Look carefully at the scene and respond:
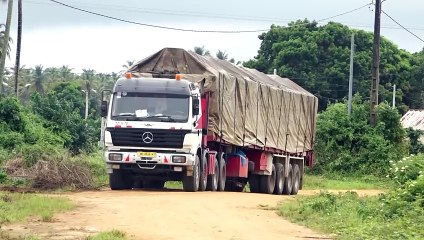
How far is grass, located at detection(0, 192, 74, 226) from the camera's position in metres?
16.7

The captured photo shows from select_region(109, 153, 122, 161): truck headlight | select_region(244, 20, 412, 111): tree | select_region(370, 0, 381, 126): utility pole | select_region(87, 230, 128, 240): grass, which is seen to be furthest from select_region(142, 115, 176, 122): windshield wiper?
select_region(244, 20, 412, 111): tree

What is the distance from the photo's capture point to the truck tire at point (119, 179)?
26769mm

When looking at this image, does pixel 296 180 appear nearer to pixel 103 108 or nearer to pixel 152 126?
pixel 152 126

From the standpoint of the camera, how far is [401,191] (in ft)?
62.8

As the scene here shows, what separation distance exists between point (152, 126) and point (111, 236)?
37.7 ft

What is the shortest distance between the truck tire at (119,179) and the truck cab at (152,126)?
780 mm

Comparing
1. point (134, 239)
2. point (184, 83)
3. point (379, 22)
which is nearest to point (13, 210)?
point (134, 239)

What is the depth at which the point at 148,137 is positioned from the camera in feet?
83.8

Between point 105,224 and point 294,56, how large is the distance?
170 feet

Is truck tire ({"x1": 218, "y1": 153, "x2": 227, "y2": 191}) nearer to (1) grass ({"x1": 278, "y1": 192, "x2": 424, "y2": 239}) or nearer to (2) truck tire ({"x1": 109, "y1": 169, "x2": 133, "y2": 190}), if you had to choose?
(2) truck tire ({"x1": 109, "y1": 169, "x2": 133, "y2": 190})

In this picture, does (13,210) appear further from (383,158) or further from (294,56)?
(294,56)

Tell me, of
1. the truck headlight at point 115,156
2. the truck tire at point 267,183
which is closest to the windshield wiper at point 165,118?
the truck headlight at point 115,156

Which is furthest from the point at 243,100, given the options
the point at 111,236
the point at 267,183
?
the point at 111,236

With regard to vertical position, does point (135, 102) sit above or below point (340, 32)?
below
